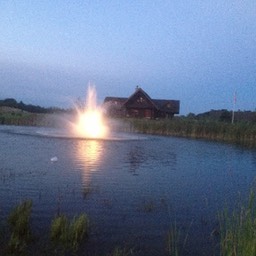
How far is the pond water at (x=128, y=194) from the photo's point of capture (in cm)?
1027

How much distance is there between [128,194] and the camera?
14.9 metres

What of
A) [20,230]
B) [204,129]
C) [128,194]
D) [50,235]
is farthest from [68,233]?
[204,129]

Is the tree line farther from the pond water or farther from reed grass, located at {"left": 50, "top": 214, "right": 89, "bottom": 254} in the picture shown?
reed grass, located at {"left": 50, "top": 214, "right": 89, "bottom": 254}

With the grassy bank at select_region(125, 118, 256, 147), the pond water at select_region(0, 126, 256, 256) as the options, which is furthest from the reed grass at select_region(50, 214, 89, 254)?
the grassy bank at select_region(125, 118, 256, 147)

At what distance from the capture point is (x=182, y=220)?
474 inches

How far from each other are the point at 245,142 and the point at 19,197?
123ft

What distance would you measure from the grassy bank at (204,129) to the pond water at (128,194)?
21.8m

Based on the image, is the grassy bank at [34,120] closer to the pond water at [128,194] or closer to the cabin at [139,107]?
the cabin at [139,107]

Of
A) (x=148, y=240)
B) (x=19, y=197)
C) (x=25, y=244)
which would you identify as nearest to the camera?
(x=25, y=244)

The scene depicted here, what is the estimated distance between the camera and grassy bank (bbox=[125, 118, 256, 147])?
156ft

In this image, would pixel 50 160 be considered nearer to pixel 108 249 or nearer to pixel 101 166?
Result: pixel 101 166

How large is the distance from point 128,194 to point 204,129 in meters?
36.7

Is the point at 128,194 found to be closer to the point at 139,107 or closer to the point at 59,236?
the point at 59,236

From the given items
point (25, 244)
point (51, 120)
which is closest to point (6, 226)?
point (25, 244)
